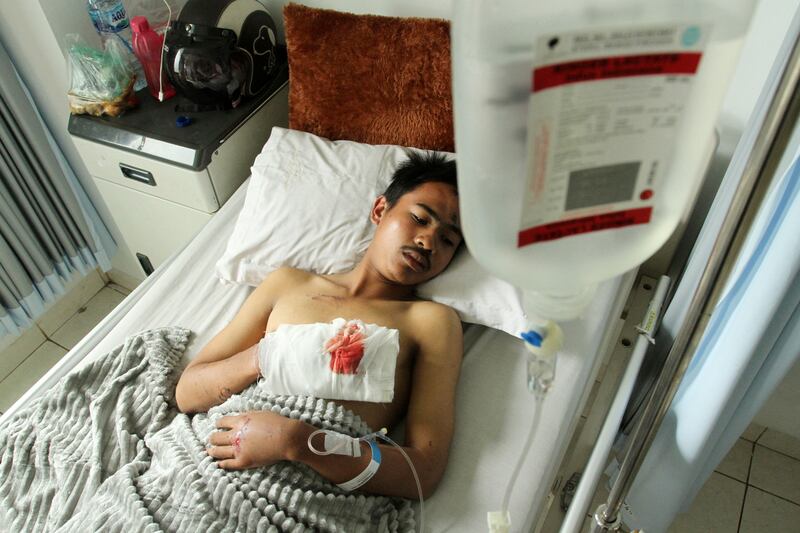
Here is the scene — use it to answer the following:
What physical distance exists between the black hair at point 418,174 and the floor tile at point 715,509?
116 centimetres

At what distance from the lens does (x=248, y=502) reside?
976mm

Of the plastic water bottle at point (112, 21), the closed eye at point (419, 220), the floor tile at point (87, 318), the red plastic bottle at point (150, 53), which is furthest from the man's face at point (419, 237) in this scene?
the floor tile at point (87, 318)

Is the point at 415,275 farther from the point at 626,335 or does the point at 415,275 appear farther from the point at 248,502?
the point at 626,335

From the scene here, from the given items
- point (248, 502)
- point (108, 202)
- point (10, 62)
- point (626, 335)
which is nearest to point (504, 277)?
point (248, 502)

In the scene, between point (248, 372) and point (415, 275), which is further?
point (415, 275)

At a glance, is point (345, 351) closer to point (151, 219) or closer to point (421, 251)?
point (421, 251)

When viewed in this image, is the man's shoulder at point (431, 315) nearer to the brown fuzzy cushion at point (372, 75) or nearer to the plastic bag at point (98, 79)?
the brown fuzzy cushion at point (372, 75)

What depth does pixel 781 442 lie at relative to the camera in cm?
173

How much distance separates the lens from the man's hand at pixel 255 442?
1004 mm

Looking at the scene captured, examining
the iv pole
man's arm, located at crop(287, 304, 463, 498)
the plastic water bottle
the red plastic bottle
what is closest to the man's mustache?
man's arm, located at crop(287, 304, 463, 498)

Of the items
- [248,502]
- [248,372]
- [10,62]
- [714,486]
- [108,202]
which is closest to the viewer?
[248,502]

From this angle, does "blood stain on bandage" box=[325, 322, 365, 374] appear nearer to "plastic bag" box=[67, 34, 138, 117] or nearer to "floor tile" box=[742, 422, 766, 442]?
"plastic bag" box=[67, 34, 138, 117]

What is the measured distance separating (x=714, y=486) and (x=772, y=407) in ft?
0.96

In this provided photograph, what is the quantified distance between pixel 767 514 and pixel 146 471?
166cm
